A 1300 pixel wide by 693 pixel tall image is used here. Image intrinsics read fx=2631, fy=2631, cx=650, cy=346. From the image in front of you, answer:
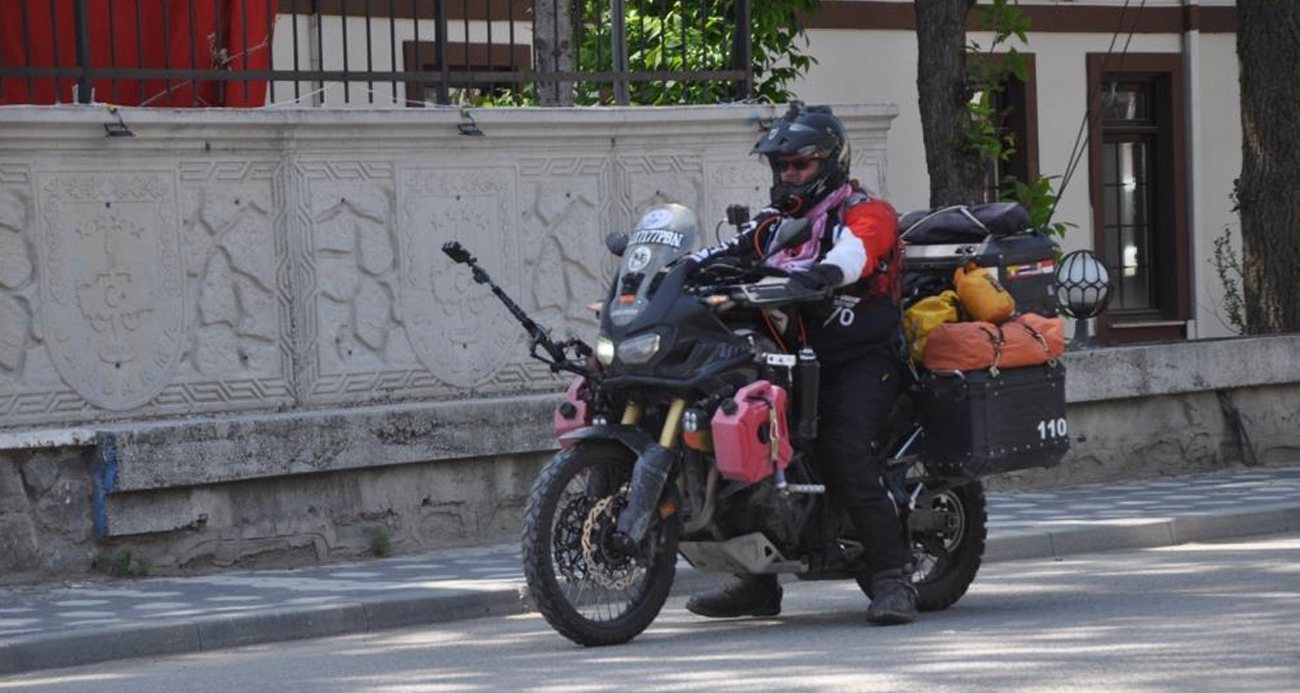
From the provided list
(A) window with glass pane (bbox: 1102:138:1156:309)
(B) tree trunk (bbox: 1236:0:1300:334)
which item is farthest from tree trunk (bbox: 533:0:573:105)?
(A) window with glass pane (bbox: 1102:138:1156:309)

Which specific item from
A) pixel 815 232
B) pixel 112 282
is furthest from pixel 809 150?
pixel 112 282

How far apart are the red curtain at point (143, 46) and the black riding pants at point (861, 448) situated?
4.23 m

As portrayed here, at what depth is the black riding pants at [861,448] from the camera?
31.8 ft

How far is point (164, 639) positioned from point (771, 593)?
235 cm

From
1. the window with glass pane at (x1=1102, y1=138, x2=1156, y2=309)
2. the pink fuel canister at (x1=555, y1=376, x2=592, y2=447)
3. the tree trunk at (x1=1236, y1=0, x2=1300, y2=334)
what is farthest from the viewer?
the window with glass pane at (x1=1102, y1=138, x2=1156, y2=309)

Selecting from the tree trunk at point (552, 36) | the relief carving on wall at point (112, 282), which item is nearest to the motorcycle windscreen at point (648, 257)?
the relief carving on wall at point (112, 282)

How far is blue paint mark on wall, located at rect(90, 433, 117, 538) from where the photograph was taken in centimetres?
1156

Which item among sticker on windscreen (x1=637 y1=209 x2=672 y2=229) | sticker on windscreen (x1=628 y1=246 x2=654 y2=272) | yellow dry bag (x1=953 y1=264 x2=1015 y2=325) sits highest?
sticker on windscreen (x1=637 y1=209 x2=672 y2=229)

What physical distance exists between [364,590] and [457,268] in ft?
8.14

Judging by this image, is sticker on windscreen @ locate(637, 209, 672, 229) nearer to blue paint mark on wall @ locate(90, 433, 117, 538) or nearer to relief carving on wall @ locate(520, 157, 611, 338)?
blue paint mark on wall @ locate(90, 433, 117, 538)

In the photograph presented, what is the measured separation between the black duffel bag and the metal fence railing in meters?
3.77

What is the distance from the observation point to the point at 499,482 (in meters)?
12.9

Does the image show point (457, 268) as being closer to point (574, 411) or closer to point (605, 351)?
point (574, 411)

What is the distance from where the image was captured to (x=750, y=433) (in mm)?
9195
